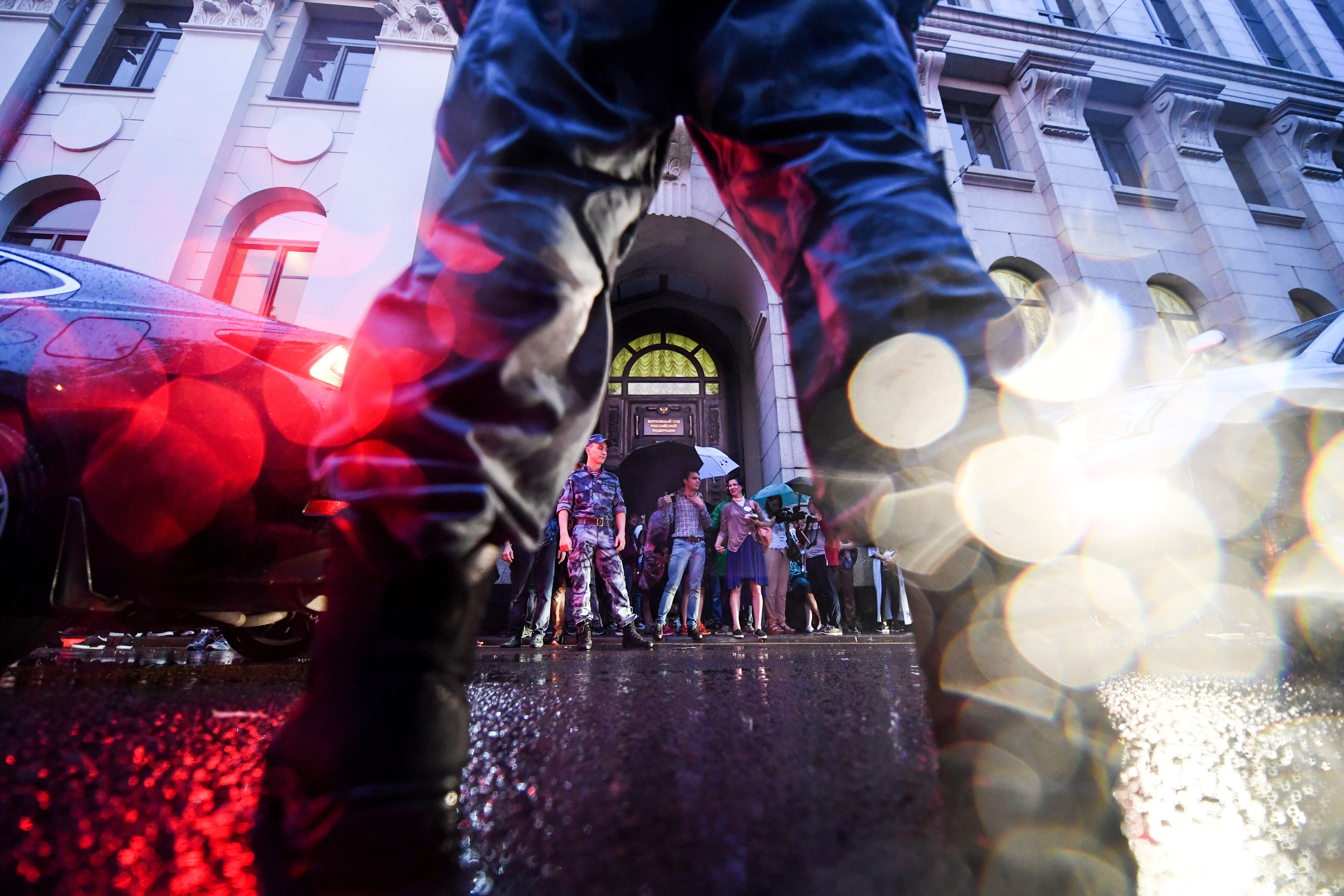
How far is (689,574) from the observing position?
19.2ft

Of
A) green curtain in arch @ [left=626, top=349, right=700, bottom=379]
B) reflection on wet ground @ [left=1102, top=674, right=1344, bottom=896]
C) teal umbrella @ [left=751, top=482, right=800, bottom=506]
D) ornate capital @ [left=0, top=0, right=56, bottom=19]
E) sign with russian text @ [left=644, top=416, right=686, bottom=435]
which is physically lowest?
reflection on wet ground @ [left=1102, top=674, right=1344, bottom=896]

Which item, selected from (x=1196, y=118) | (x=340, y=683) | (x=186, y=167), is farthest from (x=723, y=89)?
(x=1196, y=118)

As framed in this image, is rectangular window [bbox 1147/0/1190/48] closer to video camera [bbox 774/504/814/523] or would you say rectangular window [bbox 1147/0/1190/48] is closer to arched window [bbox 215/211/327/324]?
video camera [bbox 774/504/814/523]

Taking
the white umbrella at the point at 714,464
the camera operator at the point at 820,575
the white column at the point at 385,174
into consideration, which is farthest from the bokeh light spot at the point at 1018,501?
the white umbrella at the point at 714,464

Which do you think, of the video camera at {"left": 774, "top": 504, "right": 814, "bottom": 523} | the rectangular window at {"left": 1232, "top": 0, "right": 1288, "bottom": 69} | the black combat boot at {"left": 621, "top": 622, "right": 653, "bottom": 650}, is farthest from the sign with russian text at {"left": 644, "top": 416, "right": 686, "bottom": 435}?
the rectangular window at {"left": 1232, "top": 0, "right": 1288, "bottom": 69}

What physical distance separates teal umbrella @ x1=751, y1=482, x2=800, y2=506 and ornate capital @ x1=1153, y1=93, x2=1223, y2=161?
10.1m

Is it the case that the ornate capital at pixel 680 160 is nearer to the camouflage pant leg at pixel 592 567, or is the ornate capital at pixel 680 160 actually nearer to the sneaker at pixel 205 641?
the camouflage pant leg at pixel 592 567

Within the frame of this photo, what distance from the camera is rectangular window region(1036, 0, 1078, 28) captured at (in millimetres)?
11820

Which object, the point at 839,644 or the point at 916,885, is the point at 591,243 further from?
the point at 839,644

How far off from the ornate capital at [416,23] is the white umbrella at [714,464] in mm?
7044

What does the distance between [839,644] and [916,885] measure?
3894mm

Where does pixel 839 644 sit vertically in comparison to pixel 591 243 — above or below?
below

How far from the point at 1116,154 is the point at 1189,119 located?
3.84 feet

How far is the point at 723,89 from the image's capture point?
30.8 inches
